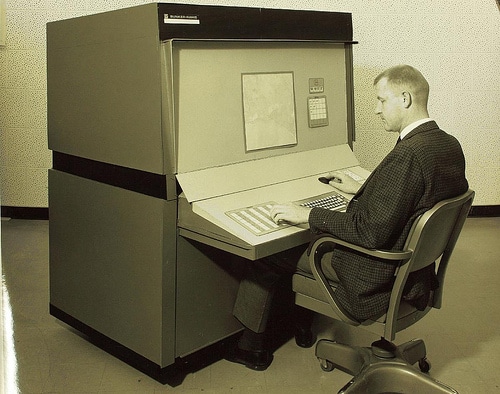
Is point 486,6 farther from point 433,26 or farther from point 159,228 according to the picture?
point 159,228

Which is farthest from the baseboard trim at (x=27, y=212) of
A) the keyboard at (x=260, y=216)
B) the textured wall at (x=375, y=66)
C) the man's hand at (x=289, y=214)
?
the man's hand at (x=289, y=214)

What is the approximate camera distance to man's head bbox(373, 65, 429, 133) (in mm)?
1751

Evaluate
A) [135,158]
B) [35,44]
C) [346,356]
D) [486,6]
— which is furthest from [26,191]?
[486,6]

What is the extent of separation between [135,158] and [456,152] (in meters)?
0.98

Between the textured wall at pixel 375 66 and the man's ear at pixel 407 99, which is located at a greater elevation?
the textured wall at pixel 375 66

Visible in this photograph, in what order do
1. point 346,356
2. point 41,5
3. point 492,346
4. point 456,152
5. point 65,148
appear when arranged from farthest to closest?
point 41,5 < point 492,346 < point 65,148 < point 346,356 < point 456,152

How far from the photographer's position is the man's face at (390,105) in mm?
1771

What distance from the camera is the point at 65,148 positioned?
7.38ft

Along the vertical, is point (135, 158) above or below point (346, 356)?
above

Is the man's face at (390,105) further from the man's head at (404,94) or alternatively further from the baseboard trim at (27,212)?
the baseboard trim at (27,212)

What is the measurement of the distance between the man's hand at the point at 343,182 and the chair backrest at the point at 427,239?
456mm

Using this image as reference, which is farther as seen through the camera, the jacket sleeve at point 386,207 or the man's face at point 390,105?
the man's face at point 390,105

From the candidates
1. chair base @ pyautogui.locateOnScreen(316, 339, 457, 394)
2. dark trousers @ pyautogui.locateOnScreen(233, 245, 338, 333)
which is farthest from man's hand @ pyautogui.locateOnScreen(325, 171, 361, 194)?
chair base @ pyautogui.locateOnScreen(316, 339, 457, 394)

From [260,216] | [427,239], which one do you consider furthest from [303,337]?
[427,239]
